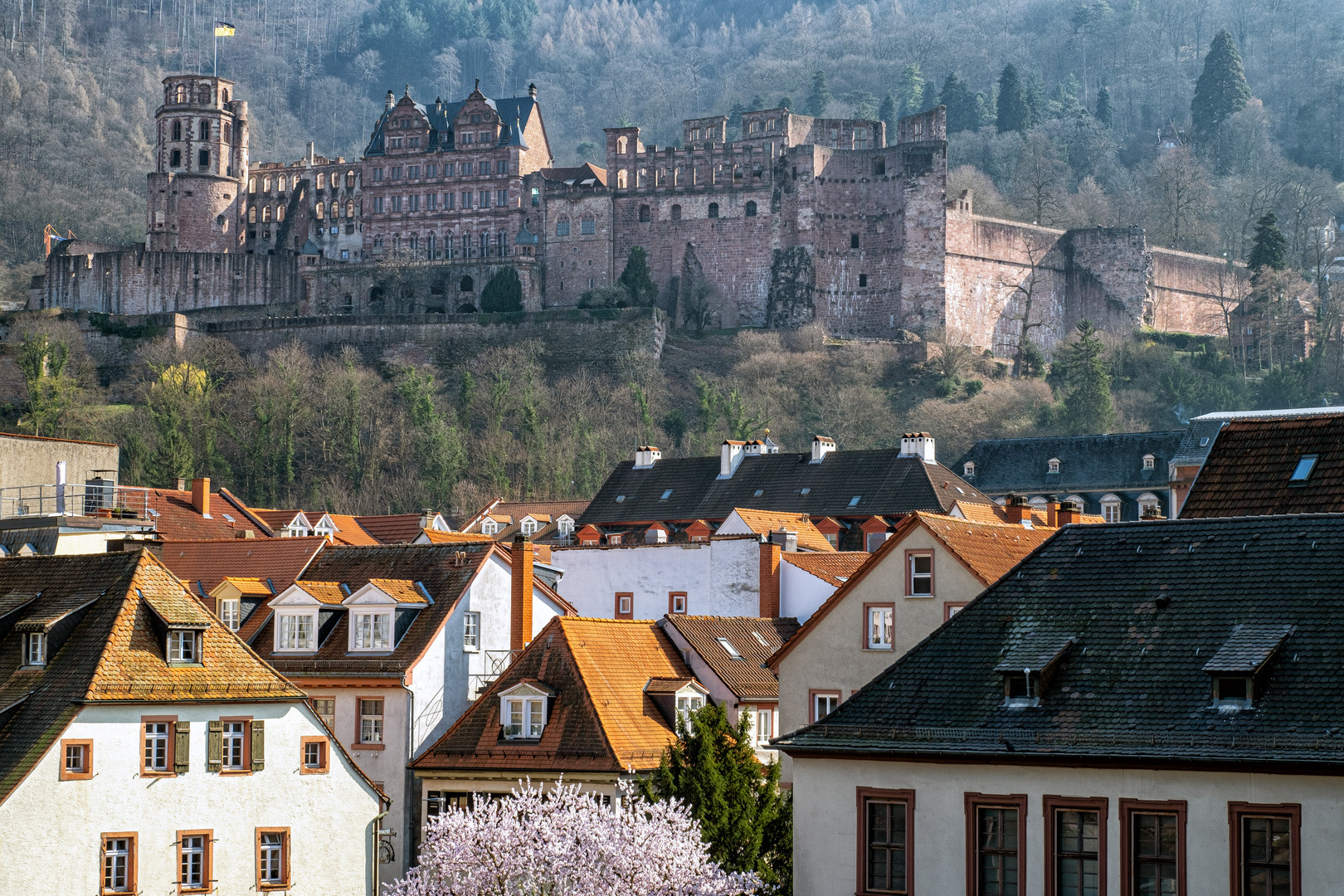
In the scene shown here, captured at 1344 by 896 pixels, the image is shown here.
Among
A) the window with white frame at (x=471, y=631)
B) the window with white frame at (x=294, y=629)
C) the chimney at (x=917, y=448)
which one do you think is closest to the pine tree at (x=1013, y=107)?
the chimney at (x=917, y=448)

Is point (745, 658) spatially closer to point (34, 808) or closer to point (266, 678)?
point (266, 678)

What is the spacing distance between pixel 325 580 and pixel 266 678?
947 cm

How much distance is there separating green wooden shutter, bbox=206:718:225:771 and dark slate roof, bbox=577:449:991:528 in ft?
106

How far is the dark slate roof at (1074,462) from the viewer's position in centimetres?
7544

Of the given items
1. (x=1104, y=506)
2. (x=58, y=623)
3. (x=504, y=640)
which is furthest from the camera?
(x=1104, y=506)

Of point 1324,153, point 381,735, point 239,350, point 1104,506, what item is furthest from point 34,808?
point 1324,153

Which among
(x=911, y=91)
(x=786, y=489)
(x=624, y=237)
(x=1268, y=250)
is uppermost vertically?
(x=911, y=91)

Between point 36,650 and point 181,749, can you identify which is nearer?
point 181,749

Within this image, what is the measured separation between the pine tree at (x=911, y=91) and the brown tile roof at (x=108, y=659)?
133 meters

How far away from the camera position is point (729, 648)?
36312mm

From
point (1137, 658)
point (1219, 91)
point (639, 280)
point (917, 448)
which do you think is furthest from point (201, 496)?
point (1219, 91)

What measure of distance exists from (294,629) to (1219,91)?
402 ft

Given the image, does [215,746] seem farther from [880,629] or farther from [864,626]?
[880,629]

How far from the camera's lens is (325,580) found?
130ft
